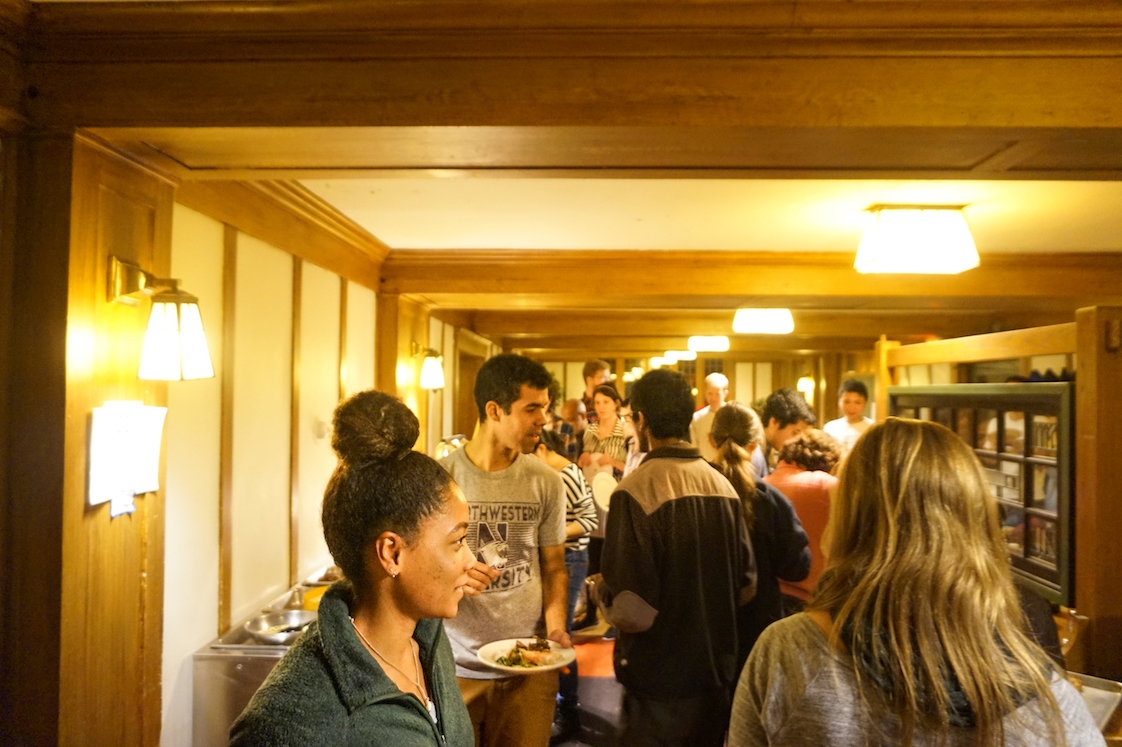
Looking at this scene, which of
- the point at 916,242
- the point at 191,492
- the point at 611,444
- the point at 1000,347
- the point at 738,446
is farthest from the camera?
the point at 611,444

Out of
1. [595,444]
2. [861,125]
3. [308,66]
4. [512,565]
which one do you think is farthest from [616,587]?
[595,444]

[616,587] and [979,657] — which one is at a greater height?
[979,657]

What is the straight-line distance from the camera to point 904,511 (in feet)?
3.97

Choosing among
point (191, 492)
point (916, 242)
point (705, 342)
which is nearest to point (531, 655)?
point (191, 492)

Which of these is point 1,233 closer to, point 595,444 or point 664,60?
point 664,60

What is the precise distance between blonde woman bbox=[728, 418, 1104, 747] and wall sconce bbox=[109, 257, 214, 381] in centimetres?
175

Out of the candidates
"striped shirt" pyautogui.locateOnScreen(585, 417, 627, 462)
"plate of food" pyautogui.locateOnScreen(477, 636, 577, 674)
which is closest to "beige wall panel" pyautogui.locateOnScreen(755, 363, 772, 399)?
"striped shirt" pyautogui.locateOnScreen(585, 417, 627, 462)

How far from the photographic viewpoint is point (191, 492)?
280 cm

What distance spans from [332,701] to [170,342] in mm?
1415

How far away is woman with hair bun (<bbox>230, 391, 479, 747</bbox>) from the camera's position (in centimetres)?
110

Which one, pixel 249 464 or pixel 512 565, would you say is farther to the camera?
pixel 249 464

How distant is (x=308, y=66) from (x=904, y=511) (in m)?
1.77

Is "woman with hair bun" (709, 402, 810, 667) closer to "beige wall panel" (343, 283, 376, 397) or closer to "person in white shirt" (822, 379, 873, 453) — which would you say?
"beige wall panel" (343, 283, 376, 397)

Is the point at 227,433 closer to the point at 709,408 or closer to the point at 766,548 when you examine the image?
the point at 766,548
